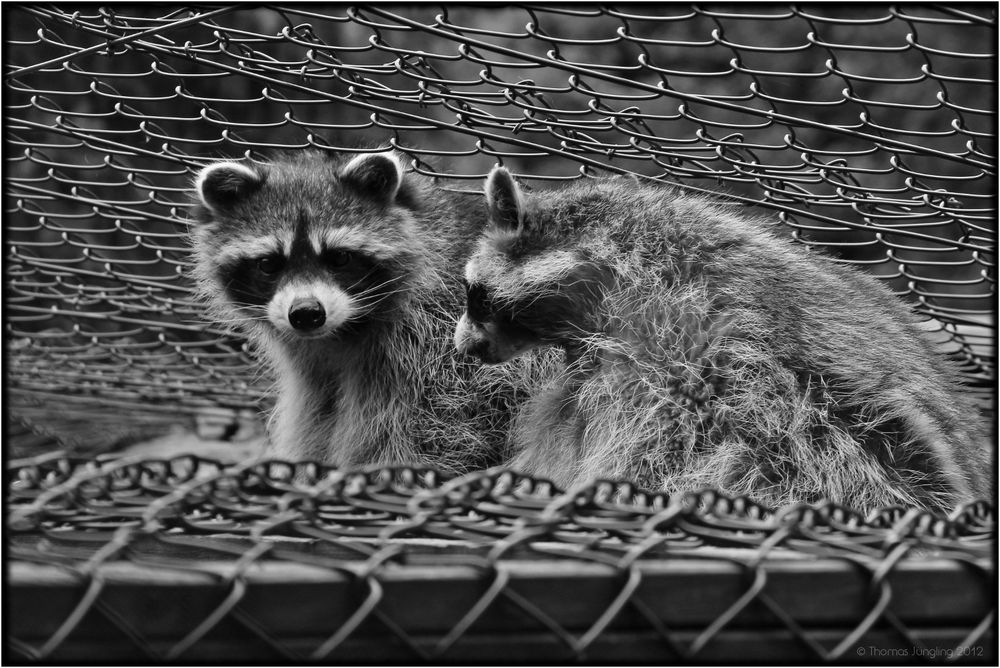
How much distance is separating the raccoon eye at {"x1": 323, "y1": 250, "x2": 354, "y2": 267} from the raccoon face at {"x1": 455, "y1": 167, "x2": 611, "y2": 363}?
1.70 feet

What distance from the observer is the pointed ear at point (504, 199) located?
2.42 metres

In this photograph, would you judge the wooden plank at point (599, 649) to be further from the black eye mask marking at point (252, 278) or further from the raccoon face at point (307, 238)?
the black eye mask marking at point (252, 278)

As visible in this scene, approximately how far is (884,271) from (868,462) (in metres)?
4.73

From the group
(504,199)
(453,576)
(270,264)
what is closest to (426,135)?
(270,264)

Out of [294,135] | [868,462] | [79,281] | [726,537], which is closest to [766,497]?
[868,462]

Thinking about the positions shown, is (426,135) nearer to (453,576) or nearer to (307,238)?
(307,238)

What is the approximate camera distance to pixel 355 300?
2.86 metres

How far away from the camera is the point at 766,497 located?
2.15m

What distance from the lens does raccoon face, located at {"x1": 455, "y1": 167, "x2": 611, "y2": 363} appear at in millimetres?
2402

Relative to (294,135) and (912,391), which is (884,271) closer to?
(294,135)

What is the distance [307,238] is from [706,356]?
1.19 meters

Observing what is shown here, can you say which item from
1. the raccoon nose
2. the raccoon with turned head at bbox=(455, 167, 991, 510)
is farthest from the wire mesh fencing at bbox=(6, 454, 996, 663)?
the raccoon nose

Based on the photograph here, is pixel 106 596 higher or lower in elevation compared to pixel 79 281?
lower

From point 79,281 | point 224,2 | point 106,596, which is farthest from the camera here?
point 79,281
